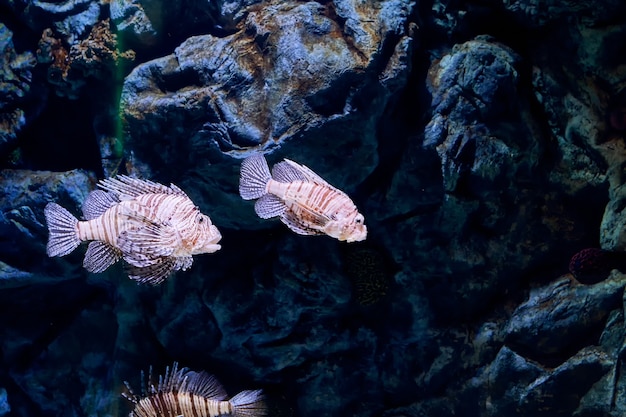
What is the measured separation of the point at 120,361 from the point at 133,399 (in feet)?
5.48

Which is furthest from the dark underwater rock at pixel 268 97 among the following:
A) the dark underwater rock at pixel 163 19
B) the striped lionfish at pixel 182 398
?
the striped lionfish at pixel 182 398

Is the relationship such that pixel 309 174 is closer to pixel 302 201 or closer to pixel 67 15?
pixel 302 201

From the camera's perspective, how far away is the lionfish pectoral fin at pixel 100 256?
3.04 metres

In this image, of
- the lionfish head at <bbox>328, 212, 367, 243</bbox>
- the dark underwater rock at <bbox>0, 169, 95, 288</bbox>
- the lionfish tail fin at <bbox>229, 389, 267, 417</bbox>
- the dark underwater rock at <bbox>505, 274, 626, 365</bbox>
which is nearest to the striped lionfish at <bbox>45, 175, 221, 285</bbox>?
the lionfish head at <bbox>328, 212, 367, 243</bbox>

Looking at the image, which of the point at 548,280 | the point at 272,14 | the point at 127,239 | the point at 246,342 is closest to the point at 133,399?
the point at 246,342

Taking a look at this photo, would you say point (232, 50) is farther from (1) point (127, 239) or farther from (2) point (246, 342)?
(2) point (246, 342)

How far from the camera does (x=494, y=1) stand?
438 centimetres

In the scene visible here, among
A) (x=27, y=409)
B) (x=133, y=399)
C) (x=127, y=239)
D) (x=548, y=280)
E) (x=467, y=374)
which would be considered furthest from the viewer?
(x=27, y=409)

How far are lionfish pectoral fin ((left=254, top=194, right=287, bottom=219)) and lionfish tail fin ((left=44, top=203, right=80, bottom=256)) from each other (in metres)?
Result: 1.33

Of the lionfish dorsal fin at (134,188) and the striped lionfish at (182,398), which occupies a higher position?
the lionfish dorsal fin at (134,188)

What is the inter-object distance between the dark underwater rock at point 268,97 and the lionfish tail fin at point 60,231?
3.87ft

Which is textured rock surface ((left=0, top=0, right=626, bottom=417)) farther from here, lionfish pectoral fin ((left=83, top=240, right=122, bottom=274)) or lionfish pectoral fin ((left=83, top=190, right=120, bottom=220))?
lionfish pectoral fin ((left=83, top=240, right=122, bottom=274))

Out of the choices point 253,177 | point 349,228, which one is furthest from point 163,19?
point 349,228

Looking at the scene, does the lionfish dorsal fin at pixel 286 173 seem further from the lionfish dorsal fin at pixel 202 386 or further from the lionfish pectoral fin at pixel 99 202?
the lionfish dorsal fin at pixel 202 386
